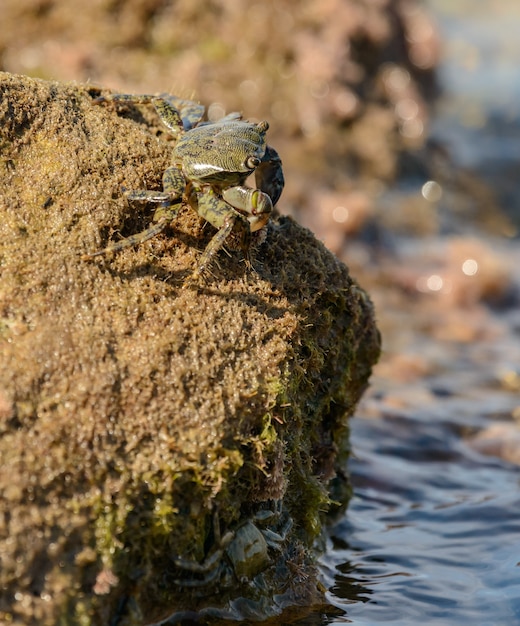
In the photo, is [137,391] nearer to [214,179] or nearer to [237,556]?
[237,556]

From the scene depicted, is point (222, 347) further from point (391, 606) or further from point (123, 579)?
point (391, 606)

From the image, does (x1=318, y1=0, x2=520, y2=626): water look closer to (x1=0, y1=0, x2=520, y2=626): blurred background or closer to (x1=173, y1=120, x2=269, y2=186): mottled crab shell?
(x1=0, y1=0, x2=520, y2=626): blurred background

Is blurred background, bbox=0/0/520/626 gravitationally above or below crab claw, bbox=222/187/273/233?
above

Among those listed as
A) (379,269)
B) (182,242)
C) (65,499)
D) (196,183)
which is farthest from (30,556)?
(379,269)

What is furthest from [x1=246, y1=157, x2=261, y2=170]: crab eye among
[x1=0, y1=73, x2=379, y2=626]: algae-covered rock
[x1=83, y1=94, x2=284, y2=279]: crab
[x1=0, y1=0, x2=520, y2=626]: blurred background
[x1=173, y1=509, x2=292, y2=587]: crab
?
[x1=173, y1=509, x2=292, y2=587]: crab

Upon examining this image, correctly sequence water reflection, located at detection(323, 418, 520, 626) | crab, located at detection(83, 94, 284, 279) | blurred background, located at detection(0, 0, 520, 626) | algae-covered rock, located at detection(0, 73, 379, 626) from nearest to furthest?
algae-covered rock, located at detection(0, 73, 379, 626), crab, located at detection(83, 94, 284, 279), water reflection, located at detection(323, 418, 520, 626), blurred background, located at detection(0, 0, 520, 626)

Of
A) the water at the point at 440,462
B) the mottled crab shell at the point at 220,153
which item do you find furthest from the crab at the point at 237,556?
the mottled crab shell at the point at 220,153

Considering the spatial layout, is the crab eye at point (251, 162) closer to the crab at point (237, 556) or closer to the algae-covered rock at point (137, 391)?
the algae-covered rock at point (137, 391)
